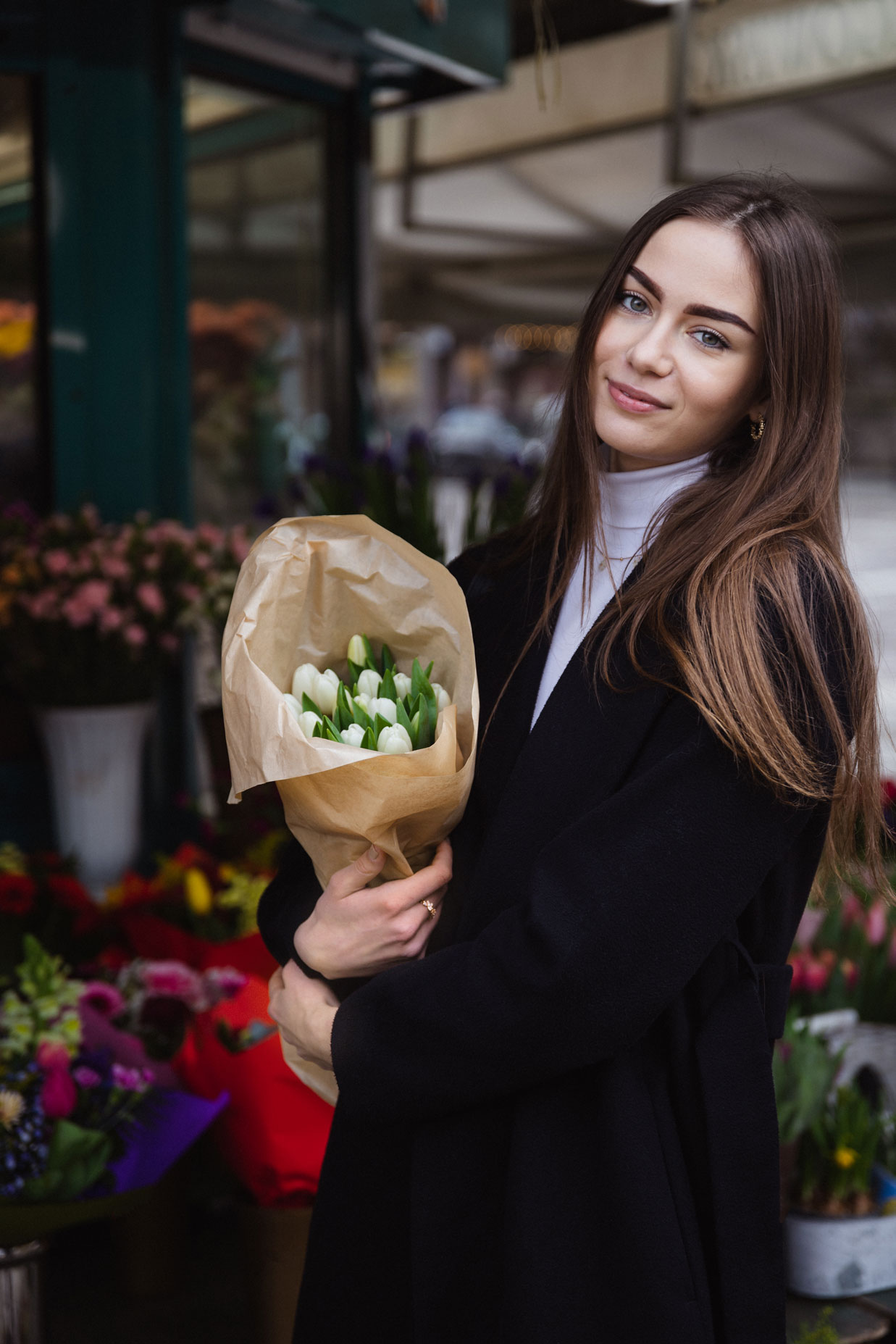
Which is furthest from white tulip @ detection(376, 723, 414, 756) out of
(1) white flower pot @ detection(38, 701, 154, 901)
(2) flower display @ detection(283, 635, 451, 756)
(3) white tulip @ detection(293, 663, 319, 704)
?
(1) white flower pot @ detection(38, 701, 154, 901)

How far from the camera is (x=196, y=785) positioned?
341 centimetres

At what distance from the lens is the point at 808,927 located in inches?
106

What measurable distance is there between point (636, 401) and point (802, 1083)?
130 cm

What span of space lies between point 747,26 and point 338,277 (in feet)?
4.81

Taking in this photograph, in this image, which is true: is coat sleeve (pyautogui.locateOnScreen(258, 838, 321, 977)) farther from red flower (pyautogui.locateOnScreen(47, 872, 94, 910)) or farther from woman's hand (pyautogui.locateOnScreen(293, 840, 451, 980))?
red flower (pyautogui.locateOnScreen(47, 872, 94, 910))

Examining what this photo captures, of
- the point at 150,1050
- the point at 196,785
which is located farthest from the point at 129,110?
the point at 150,1050

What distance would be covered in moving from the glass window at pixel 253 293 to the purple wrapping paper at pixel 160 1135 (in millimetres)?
1977

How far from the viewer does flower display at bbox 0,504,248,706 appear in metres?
2.85

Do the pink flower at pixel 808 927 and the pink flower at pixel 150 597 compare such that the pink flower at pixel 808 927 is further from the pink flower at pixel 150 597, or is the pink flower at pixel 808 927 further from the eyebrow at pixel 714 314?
the eyebrow at pixel 714 314

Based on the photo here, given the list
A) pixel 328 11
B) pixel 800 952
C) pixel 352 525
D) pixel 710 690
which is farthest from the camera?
pixel 328 11

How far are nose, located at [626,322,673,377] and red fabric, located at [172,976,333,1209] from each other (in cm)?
109

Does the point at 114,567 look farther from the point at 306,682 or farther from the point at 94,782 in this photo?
the point at 306,682

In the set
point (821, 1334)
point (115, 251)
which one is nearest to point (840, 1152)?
point (821, 1334)

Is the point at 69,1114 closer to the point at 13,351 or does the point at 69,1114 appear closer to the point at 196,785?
the point at 196,785
